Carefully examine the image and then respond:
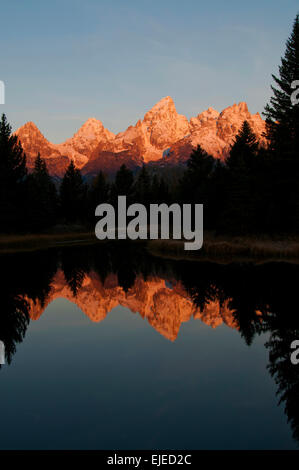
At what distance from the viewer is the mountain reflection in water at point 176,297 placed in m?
12.8

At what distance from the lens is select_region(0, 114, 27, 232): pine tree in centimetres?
5069

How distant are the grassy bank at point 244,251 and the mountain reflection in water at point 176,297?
3.85 metres

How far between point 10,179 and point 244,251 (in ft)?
118

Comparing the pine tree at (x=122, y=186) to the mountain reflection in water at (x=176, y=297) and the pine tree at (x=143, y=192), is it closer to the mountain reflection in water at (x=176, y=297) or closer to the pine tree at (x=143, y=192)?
the pine tree at (x=143, y=192)

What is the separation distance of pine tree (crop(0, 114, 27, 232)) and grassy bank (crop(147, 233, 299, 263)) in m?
21.6

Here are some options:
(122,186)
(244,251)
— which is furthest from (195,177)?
(122,186)

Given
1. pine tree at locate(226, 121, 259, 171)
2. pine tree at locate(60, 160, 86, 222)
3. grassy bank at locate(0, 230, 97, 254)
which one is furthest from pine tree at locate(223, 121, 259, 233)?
pine tree at locate(60, 160, 86, 222)

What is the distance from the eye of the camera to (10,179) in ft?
181

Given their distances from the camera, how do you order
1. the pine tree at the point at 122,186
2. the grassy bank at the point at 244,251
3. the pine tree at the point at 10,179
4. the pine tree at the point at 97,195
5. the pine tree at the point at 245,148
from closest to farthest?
the grassy bank at the point at 244,251 < the pine tree at the point at 10,179 < the pine tree at the point at 245,148 < the pine tree at the point at 97,195 < the pine tree at the point at 122,186

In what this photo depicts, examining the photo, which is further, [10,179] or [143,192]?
[143,192]

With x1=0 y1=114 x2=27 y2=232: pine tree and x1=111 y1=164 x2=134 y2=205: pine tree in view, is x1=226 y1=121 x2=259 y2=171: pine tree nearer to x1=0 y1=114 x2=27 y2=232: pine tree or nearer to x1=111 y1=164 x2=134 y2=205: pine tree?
x1=0 y1=114 x2=27 y2=232: pine tree

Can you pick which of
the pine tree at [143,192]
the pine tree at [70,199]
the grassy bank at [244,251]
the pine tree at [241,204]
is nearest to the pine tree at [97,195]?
the pine tree at [70,199]

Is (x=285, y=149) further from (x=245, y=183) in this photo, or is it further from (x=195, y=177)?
(x=195, y=177)

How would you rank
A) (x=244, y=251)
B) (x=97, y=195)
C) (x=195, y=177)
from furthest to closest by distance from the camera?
1. (x=97, y=195)
2. (x=195, y=177)
3. (x=244, y=251)
